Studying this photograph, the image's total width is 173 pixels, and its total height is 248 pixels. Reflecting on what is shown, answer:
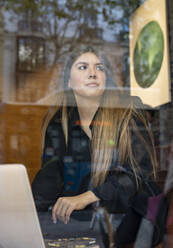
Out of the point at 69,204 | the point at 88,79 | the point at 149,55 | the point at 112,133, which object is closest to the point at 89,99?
the point at 88,79

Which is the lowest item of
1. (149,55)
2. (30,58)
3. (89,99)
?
(89,99)

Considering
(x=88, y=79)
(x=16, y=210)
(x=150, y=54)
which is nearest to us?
(x=16, y=210)

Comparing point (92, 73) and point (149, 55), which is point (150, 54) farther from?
point (92, 73)

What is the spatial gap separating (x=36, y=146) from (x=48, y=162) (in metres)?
0.25

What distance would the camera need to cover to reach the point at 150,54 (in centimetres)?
254

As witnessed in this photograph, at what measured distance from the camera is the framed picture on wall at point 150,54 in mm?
2217

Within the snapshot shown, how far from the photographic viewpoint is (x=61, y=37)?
2971 millimetres

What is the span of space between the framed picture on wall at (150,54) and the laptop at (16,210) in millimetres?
1288

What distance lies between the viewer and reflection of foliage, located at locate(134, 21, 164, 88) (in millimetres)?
2410

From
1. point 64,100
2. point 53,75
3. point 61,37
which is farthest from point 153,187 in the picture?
point 61,37

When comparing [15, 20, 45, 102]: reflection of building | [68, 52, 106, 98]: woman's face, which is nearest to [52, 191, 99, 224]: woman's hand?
[68, 52, 106, 98]: woman's face

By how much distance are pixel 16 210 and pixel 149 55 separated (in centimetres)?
195

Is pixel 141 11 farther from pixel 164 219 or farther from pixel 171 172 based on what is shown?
pixel 164 219

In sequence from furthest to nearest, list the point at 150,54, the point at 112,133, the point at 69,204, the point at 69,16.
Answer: the point at 69,16
the point at 150,54
the point at 112,133
the point at 69,204
